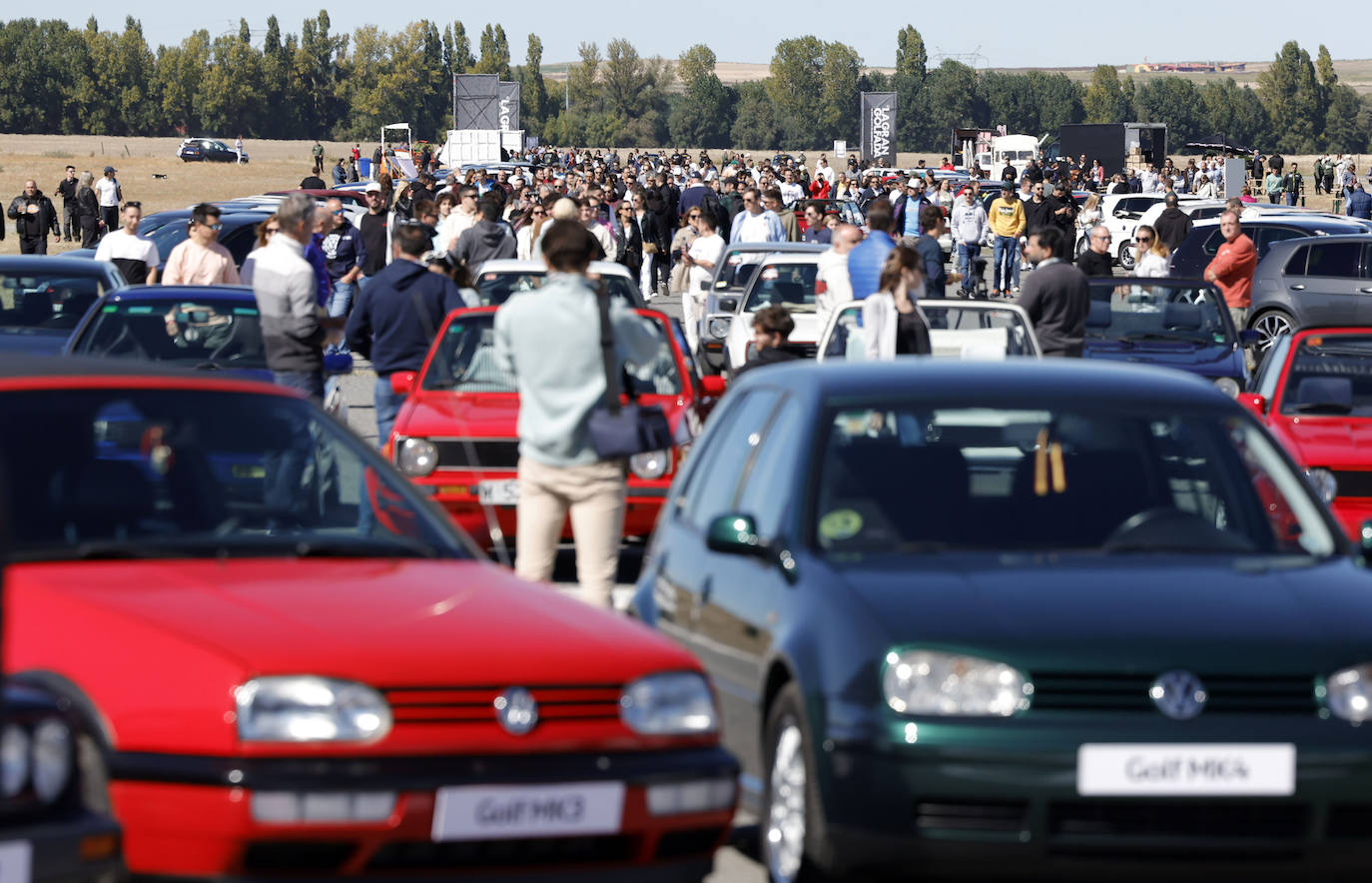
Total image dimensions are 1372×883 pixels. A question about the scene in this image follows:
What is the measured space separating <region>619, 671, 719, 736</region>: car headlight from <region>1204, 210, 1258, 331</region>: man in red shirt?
16029 mm

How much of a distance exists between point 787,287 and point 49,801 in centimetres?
1657

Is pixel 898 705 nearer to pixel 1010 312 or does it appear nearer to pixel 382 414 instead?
pixel 382 414

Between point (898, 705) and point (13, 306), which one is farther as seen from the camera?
point (13, 306)

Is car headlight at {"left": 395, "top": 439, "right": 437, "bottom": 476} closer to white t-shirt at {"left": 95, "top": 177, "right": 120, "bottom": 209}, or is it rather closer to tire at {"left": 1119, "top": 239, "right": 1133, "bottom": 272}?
white t-shirt at {"left": 95, "top": 177, "right": 120, "bottom": 209}

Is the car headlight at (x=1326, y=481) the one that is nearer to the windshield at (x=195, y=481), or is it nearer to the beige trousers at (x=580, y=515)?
the beige trousers at (x=580, y=515)

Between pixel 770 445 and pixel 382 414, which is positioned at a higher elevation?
pixel 770 445

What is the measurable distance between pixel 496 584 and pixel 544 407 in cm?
268

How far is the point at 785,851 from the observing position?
5.64m

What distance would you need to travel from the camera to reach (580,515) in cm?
837

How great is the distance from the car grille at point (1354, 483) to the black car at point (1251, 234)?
13.5 m

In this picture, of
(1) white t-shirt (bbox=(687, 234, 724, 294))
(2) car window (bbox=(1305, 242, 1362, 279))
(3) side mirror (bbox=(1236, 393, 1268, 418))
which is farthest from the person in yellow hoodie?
(3) side mirror (bbox=(1236, 393, 1268, 418))

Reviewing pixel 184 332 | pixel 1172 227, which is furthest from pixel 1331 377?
pixel 1172 227

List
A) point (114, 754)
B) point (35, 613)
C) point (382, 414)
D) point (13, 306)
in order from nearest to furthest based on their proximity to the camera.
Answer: point (114, 754), point (35, 613), point (382, 414), point (13, 306)

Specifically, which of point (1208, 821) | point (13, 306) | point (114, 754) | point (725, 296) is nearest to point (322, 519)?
point (114, 754)
